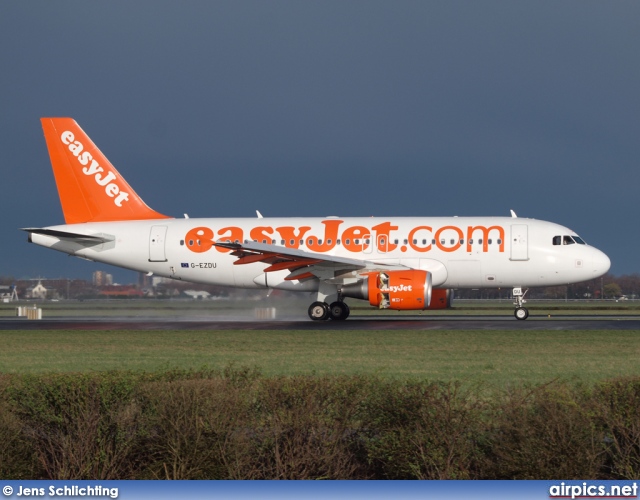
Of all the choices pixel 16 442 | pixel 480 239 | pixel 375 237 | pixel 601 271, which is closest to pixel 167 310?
pixel 375 237

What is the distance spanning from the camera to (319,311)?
121ft

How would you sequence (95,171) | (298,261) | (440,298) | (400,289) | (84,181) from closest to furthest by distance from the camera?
(400,289)
(298,261)
(440,298)
(84,181)
(95,171)

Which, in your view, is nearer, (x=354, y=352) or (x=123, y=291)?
(x=354, y=352)

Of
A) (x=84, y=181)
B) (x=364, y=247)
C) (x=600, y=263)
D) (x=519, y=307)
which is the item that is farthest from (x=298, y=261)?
(x=600, y=263)

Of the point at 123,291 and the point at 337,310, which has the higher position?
the point at 123,291

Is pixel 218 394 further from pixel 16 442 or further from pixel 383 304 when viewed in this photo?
pixel 383 304

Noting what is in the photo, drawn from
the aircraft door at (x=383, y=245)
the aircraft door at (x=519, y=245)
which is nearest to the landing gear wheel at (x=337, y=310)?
the aircraft door at (x=383, y=245)

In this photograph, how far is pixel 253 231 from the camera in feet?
128

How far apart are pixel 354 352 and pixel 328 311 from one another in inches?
564

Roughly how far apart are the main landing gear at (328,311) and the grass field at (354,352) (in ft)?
21.7

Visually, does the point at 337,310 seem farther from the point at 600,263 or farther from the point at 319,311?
the point at 600,263

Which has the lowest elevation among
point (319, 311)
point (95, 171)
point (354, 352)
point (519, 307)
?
point (354, 352)

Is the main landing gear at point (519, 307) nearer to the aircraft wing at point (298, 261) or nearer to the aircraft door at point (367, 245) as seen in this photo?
the aircraft wing at point (298, 261)

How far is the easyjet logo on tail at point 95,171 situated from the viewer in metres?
40.8
